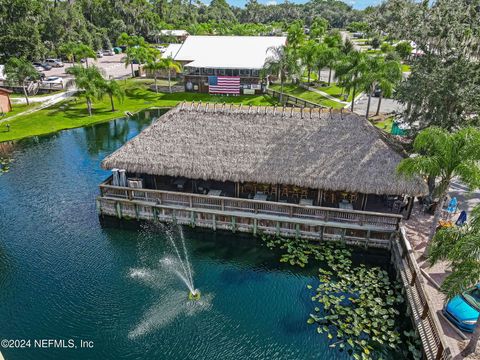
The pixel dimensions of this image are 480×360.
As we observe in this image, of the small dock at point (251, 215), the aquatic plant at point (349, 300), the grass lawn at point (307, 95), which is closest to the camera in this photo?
the aquatic plant at point (349, 300)

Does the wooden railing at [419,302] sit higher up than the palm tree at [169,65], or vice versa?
the palm tree at [169,65]

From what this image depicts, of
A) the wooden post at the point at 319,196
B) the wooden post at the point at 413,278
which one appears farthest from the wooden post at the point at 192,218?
the wooden post at the point at 413,278

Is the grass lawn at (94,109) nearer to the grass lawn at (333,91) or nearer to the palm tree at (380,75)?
the grass lawn at (333,91)

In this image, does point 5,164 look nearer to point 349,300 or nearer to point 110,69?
point 349,300

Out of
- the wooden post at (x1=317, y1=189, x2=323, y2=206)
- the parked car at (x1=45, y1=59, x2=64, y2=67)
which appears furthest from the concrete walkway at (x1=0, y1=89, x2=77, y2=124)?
the wooden post at (x1=317, y1=189, x2=323, y2=206)

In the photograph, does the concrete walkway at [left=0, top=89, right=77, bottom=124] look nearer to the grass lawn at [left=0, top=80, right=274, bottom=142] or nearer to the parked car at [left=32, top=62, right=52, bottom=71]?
the grass lawn at [left=0, top=80, right=274, bottom=142]

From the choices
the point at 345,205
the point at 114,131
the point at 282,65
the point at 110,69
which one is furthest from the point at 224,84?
the point at 345,205

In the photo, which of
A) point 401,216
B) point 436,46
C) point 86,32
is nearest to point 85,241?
point 401,216
